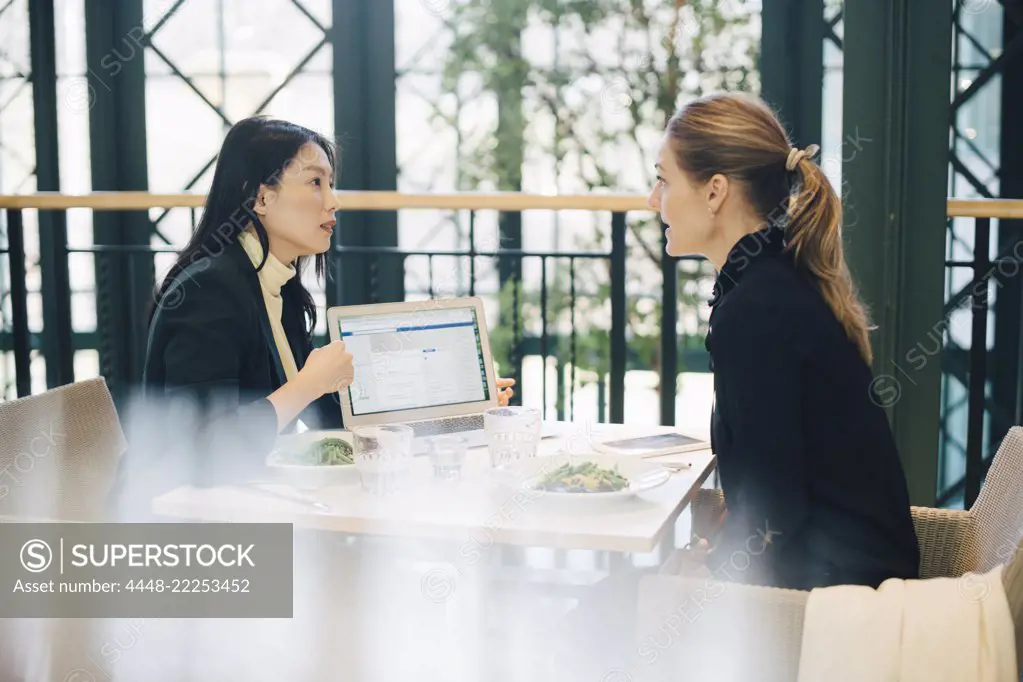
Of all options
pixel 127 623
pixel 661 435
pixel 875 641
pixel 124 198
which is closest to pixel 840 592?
pixel 875 641

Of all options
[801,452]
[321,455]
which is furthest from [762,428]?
[321,455]

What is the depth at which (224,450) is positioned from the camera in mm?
1744

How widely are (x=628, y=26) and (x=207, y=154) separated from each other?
1600mm

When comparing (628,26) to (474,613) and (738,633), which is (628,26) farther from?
(738,633)

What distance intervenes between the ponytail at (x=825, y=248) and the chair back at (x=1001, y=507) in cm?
25

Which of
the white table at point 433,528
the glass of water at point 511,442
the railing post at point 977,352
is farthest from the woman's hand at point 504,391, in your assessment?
the railing post at point 977,352

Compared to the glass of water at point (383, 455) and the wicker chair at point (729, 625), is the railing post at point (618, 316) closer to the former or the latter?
the glass of water at point (383, 455)

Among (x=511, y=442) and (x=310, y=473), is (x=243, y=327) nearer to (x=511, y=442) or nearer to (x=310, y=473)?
(x=310, y=473)

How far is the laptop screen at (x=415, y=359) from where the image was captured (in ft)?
6.80

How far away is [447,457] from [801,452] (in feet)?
1.72

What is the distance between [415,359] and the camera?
211 centimetres

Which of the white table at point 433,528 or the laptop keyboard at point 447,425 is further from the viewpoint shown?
the laptop keyboard at point 447,425

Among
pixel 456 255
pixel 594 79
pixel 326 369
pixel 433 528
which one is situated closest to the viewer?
pixel 433 528

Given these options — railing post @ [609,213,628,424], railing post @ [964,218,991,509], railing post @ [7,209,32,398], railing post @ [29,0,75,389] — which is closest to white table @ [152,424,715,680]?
railing post @ [609,213,628,424]
